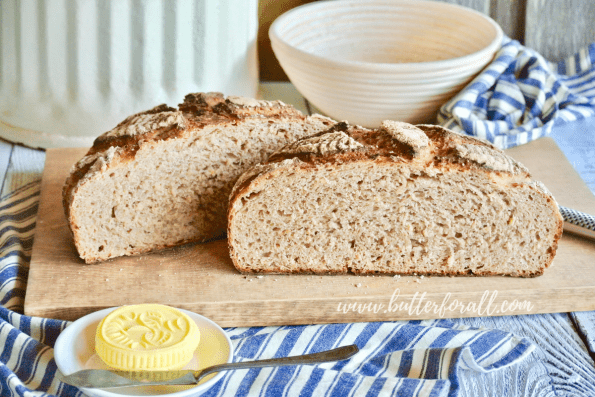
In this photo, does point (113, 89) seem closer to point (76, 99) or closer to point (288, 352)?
point (76, 99)

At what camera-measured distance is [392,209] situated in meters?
2.41

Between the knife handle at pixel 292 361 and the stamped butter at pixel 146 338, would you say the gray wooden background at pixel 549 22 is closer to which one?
the knife handle at pixel 292 361

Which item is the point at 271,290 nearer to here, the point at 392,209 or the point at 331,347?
the point at 331,347

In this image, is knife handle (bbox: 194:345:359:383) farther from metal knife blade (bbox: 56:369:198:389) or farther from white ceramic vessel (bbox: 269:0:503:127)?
white ceramic vessel (bbox: 269:0:503:127)

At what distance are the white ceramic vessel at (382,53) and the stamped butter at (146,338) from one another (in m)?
1.69

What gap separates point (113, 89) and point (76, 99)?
184 mm

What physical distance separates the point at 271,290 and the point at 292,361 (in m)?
0.48

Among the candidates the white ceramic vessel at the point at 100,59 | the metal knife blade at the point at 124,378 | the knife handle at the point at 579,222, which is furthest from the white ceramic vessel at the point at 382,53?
the metal knife blade at the point at 124,378

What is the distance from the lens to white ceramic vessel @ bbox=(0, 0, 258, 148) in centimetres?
303

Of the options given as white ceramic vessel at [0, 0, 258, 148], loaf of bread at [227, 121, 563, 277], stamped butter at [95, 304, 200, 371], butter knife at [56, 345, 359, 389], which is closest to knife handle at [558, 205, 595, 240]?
loaf of bread at [227, 121, 563, 277]

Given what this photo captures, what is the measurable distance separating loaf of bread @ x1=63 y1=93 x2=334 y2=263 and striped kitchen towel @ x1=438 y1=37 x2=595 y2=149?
1.00m

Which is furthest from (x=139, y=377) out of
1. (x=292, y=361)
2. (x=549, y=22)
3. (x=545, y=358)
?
(x=549, y=22)

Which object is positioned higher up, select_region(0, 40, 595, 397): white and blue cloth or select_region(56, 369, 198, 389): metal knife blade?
select_region(56, 369, 198, 389): metal knife blade

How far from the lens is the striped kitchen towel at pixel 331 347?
1.89 m
